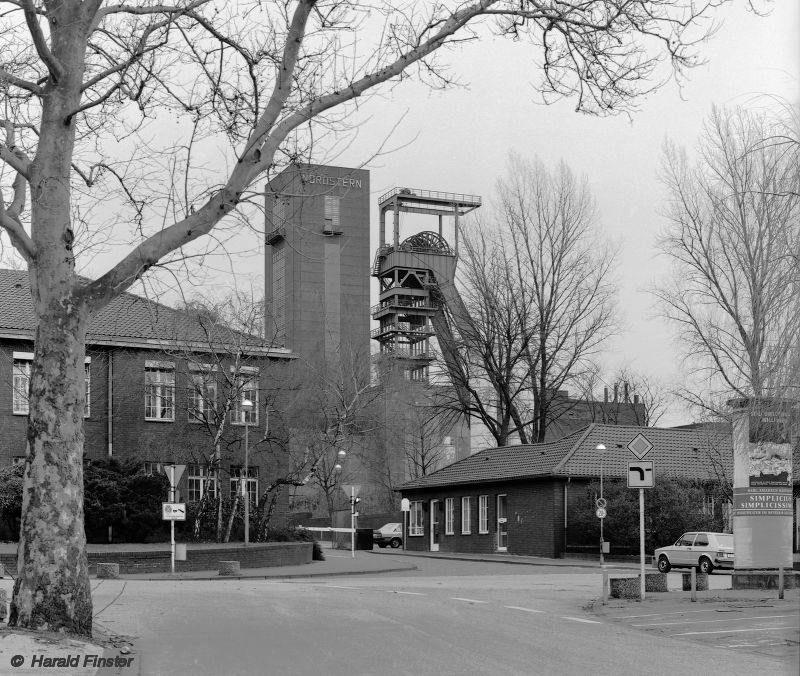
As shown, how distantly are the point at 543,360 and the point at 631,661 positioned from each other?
44608 millimetres

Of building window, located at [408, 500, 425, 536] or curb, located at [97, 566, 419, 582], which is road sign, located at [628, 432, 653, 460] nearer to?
curb, located at [97, 566, 419, 582]

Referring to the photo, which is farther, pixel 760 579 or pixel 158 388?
pixel 158 388

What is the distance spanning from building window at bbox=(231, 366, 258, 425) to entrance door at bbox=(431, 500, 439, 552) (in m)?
17.6

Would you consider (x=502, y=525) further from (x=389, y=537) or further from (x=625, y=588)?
(x=625, y=588)

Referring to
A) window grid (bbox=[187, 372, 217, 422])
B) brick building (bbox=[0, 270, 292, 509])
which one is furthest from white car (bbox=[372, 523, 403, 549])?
window grid (bbox=[187, 372, 217, 422])

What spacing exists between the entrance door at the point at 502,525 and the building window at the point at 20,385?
73.0 ft

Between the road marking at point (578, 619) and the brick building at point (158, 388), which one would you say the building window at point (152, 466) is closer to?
the brick building at point (158, 388)

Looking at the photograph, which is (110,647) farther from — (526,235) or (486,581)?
(526,235)

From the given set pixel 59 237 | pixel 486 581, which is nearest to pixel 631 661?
pixel 59 237

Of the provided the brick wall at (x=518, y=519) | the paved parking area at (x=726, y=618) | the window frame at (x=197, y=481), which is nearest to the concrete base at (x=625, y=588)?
the paved parking area at (x=726, y=618)

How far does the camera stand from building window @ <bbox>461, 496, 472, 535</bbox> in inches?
2171

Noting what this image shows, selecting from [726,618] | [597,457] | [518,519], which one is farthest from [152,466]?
[726,618]

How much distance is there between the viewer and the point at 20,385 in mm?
40719

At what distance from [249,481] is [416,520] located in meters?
18.8
